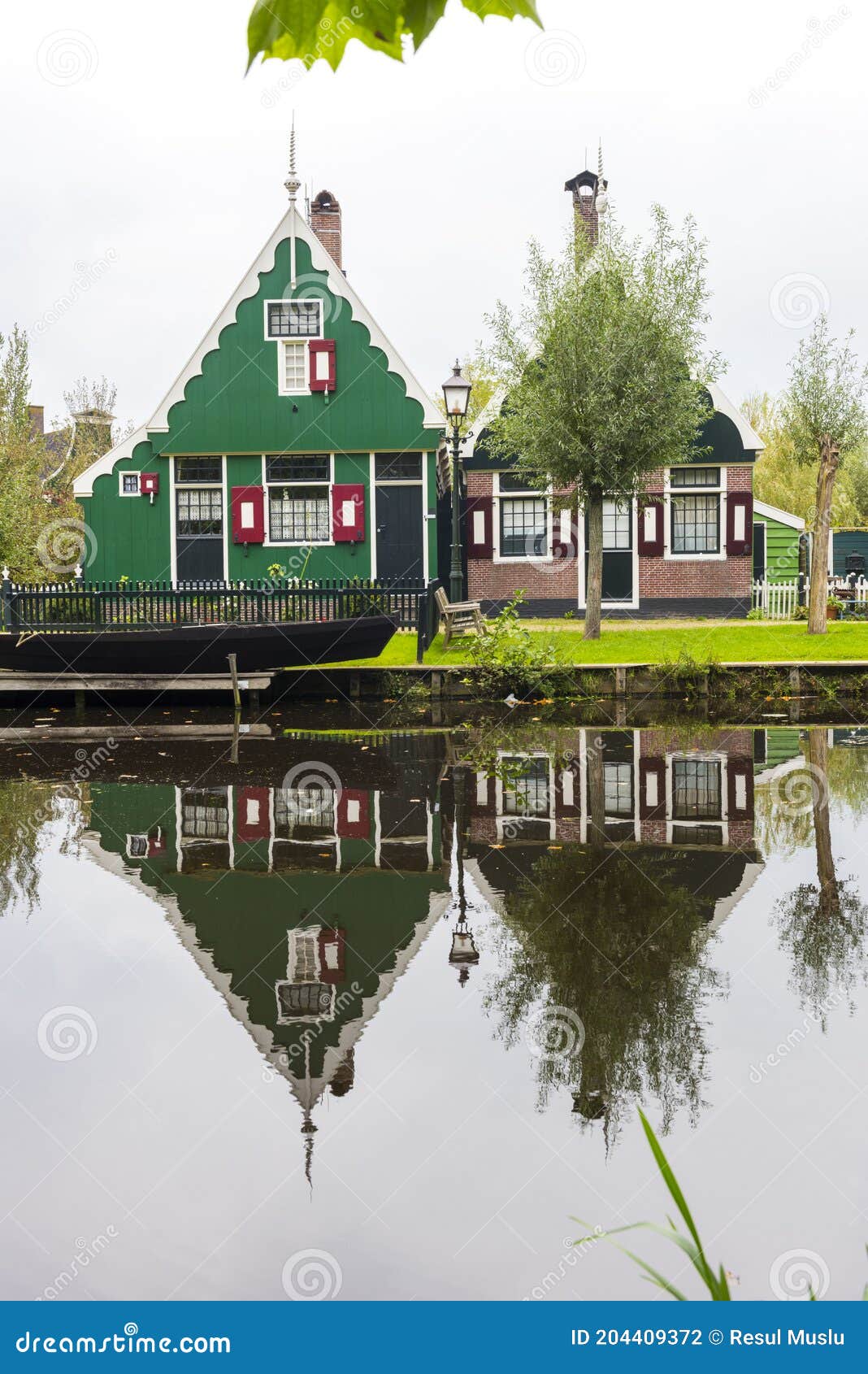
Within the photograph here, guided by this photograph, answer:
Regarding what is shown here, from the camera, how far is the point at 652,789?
9.95 metres

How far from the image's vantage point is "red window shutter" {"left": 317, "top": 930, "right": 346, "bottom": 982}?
531 centimetres

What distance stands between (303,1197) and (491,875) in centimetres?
374

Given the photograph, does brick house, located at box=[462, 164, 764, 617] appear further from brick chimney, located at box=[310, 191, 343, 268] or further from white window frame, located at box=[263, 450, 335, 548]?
brick chimney, located at box=[310, 191, 343, 268]

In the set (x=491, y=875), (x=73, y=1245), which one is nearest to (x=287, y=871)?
(x=491, y=875)

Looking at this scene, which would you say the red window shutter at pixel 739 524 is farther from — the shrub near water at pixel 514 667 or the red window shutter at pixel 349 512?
the shrub near water at pixel 514 667

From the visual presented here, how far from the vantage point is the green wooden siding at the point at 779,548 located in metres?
28.4

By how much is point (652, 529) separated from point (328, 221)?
10.3 m

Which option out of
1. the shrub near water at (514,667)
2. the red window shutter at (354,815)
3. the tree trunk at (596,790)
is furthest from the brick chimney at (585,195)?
the red window shutter at (354,815)

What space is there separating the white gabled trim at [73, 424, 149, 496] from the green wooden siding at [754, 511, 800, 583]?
14.8m

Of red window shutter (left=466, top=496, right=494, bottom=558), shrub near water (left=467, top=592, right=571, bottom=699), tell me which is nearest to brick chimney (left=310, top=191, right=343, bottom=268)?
red window shutter (left=466, top=496, right=494, bottom=558)

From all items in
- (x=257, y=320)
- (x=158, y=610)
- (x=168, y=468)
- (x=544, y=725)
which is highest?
(x=257, y=320)

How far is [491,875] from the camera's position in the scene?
712 cm

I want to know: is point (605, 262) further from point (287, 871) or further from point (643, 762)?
point (287, 871)

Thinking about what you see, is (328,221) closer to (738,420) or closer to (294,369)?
(294,369)
